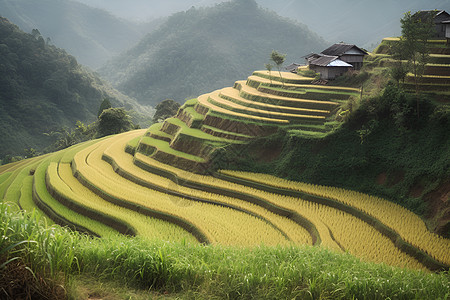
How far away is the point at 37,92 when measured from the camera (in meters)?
44.0

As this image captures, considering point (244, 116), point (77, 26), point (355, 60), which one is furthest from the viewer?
point (77, 26)

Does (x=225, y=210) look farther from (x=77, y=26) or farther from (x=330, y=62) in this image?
(x=77, y=26)

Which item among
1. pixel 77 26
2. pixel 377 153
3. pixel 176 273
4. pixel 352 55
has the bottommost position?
pixel 176 273

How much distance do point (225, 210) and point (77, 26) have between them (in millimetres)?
97256

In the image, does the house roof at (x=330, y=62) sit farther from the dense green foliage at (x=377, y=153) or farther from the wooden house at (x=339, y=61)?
the dense green foliage at (x=377, y=153)

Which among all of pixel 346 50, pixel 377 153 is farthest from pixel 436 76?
pixel 346 50

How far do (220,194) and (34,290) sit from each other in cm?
1004

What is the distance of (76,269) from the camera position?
505cm

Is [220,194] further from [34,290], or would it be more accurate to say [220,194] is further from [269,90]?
[34,290]

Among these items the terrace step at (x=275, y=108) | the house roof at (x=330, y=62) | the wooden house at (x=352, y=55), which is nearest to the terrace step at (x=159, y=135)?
the terrace step at (x=275, y=108)

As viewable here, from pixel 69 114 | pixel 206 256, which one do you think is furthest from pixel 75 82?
pixel 206 256

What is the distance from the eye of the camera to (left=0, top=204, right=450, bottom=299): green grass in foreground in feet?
14.2

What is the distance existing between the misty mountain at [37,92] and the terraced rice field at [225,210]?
23.5 metres

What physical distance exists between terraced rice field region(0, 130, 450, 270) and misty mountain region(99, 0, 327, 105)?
45.3m
